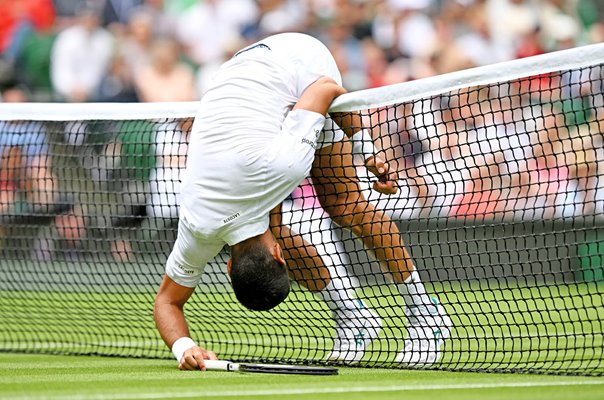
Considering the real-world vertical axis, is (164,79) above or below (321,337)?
below

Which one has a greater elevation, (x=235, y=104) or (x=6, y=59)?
(x=235, y=104)

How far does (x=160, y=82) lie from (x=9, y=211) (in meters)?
4.15

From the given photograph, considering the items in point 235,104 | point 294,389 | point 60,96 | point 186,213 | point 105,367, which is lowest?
point 60,96

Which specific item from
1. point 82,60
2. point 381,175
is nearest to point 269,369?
point 381,175

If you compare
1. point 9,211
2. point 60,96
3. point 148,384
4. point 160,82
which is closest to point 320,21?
point 160,82

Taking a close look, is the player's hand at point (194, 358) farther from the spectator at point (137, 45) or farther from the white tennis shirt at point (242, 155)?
the spectator at point (137, 45)

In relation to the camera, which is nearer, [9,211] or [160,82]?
[9,211]

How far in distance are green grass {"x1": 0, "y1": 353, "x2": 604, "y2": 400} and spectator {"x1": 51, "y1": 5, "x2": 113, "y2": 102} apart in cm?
1003

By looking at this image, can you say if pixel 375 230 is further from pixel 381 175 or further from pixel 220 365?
pixel 220 365

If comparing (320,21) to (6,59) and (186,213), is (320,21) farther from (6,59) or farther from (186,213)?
(186,213)

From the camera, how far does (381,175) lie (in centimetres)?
718

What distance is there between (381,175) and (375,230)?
49cm

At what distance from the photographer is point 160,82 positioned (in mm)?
16016

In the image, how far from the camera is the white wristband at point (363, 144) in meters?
7.34
